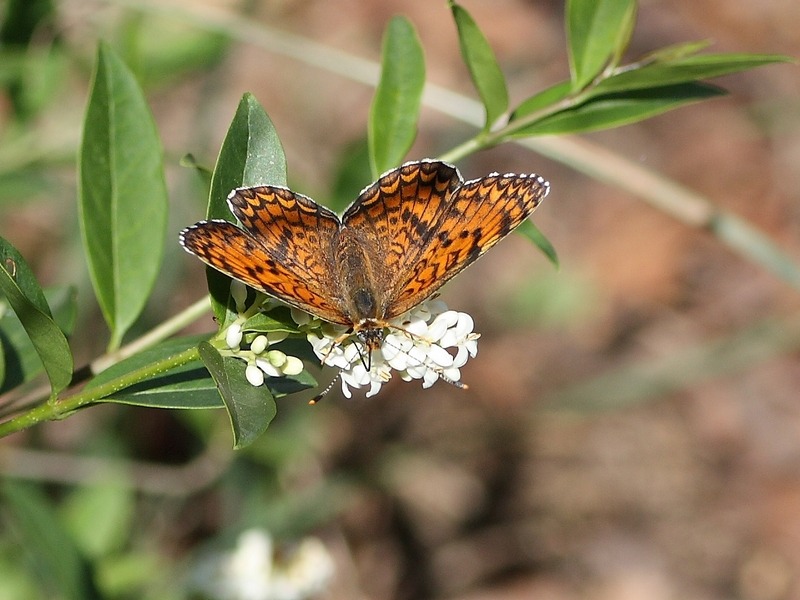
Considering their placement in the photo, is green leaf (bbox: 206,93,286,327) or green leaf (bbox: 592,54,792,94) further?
green leaf (bbox: 592,54,792,94)

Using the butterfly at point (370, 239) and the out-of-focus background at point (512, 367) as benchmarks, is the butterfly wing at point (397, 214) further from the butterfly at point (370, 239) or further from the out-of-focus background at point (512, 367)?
the out-of-focus background at point (512, 367)

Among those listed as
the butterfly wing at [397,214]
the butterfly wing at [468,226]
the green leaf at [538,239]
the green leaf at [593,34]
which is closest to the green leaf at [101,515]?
the butterfly wing at [397,214]

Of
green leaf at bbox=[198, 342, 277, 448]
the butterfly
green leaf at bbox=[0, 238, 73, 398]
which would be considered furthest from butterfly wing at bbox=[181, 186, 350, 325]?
green leaf at bbox=[0, 238, 73, 398]

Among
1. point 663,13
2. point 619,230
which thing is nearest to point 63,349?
point 619,230

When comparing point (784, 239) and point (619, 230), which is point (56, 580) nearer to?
point (619, 230)

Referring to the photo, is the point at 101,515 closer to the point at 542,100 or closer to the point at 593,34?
the point at 542,100

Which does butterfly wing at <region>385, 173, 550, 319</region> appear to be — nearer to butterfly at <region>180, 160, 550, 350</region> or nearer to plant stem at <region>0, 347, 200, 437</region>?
butterfly at <region>180, 160, 550, 350</region>
